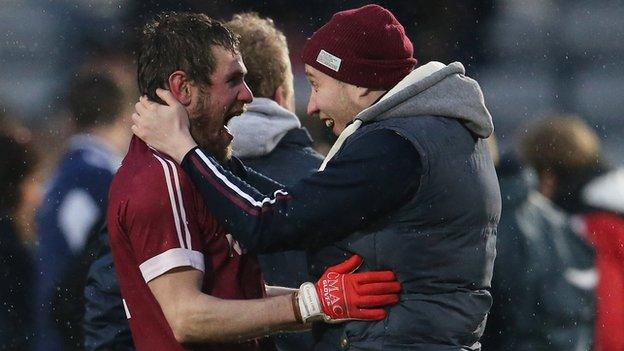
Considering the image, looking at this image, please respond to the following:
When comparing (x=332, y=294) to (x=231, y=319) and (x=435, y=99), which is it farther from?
(x=435, y=99)

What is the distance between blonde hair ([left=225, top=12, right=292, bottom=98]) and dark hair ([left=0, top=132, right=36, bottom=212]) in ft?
6.66

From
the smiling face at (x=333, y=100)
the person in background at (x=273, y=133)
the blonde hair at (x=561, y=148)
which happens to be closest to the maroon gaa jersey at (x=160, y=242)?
Answer: the smiling face at (x=333, y=100)

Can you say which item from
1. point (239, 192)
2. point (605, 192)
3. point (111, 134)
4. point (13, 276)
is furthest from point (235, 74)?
point (13, 276)

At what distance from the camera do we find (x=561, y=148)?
5598mm

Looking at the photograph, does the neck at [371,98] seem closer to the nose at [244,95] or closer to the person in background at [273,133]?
the nose at [244,95]

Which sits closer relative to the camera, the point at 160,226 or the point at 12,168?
the point at 160,226

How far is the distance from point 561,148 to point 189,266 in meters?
2.88

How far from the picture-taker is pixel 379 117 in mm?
3172

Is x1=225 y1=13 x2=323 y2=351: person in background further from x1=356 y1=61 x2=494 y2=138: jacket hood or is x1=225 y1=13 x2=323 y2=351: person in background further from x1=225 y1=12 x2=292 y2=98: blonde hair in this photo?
x1=356 y1=61 x2=494 y2=138: jacket hood

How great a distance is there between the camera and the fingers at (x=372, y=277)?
121 inches

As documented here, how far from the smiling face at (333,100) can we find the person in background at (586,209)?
180cm

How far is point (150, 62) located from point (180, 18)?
14 cm

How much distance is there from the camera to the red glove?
10.1 feet

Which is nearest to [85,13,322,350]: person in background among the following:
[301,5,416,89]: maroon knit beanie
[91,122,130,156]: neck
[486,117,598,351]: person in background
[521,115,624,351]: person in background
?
[301,5,416,89]: maroon knit beanie
